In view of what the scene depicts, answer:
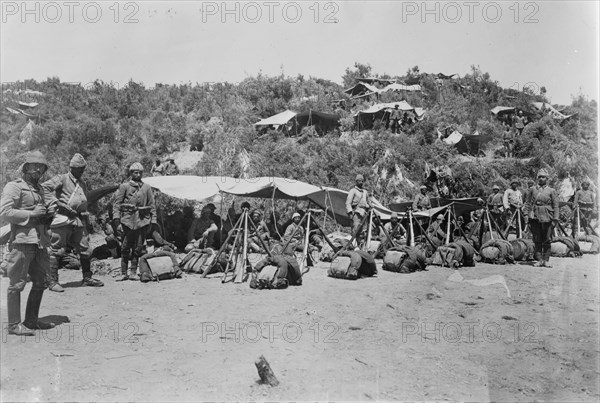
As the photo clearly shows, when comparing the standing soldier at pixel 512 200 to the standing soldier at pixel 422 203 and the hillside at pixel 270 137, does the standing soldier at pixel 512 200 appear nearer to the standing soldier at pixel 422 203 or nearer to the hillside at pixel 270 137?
the standing soldier at pixel 422 203

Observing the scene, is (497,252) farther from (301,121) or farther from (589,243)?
(301,121)

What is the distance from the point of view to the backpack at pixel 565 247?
1143 centimetres

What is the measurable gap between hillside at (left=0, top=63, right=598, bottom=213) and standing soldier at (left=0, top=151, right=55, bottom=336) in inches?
441

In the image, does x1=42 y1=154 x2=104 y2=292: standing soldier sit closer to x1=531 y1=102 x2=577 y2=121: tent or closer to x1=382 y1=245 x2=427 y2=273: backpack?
x1=382 y1=245 x2=427 y2=273: backpack

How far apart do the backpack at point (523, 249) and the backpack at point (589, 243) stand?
2.40 m

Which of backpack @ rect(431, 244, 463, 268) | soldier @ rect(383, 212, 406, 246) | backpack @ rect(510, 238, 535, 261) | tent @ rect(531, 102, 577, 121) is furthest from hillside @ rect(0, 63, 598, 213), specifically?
backpack @ rect(431, 244, 463, 268)

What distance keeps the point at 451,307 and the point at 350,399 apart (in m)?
3.32

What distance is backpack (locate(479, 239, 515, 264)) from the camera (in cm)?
1022

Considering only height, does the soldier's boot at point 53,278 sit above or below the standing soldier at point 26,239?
below

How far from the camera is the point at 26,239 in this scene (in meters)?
5.08

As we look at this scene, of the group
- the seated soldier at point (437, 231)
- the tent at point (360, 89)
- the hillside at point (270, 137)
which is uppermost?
the tent at point (360, 89)

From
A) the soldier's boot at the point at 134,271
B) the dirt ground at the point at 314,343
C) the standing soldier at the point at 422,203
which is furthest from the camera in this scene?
the standing soldier at the point at 422,203

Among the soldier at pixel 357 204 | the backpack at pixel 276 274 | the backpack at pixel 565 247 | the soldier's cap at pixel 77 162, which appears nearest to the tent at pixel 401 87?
the backpack at pixel 565 247

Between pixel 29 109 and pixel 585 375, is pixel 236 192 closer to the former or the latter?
pixel 585 375
